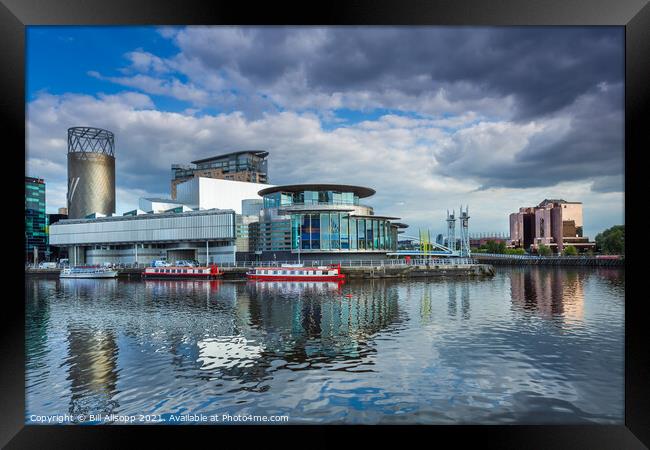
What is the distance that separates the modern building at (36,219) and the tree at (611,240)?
121435 mm

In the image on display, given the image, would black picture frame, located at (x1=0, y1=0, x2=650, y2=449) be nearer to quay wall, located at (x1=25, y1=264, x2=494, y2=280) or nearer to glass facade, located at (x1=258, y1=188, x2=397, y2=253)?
quay wall, located at (x1=25, y1=264, x2=494, y2=280)

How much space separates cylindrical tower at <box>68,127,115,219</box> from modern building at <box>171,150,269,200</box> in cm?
1925

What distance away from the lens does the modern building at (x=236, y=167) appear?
11444 centimetres

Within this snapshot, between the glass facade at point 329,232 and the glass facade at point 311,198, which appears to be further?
the glass facade at point 311,198

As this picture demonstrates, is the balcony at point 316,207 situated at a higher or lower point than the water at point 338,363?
higher

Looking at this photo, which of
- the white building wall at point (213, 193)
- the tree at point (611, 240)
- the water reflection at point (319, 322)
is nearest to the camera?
the water reflection at point (319, 322)

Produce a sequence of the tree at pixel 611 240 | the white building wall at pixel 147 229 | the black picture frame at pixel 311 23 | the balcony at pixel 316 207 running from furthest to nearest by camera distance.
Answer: the tree at pixel 611 240 → the white building wall at pixel 147 229 → the balcony at pixel 316 207 → the black picture frame at pixel 311 23

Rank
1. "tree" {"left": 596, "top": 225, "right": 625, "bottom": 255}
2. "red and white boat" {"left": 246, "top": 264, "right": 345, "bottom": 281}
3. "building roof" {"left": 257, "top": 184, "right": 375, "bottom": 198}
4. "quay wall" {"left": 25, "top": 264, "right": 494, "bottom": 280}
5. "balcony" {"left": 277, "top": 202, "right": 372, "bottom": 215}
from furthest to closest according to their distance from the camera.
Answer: "tree" {"left": 596, "top": 225, "right": 625, "bottom": 255}, "building roof" {"left": 257, "top": 184, "right": 375, "bottom": 198}, "balcony" {"left": 277, "top": 202, "right": 372, "bottom": 215}, "quay wall" {"left": 25, "top": 264, "right": 494, "bottom": 280}, "red and white boat" {"left": 246, "top": 264, "right": 345, "bottom": 281}

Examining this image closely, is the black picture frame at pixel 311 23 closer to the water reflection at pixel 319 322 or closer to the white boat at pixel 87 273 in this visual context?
the water reflection at pixel 319 322

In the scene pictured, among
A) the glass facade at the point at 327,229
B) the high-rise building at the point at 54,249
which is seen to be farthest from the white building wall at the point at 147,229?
the high-rise building at the point at 54,249

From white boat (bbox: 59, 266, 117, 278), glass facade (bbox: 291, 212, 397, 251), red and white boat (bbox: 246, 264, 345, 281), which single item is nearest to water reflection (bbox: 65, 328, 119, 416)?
red and white boat (bbox: 246, 264, 345, 281)

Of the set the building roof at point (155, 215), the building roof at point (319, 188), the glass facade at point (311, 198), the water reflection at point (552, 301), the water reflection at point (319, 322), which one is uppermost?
the building roof at point (319, 188)

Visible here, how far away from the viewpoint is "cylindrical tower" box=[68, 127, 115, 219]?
357 ft
